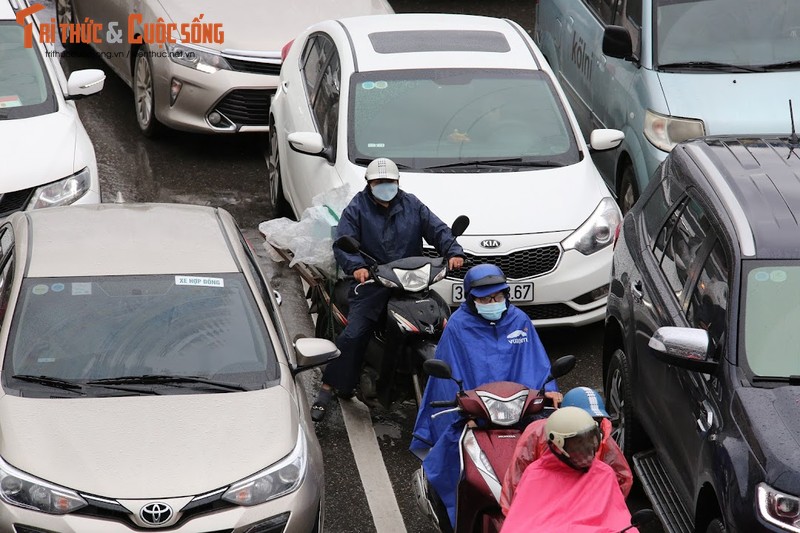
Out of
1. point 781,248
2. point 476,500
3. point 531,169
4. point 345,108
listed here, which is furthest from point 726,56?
point 476,500

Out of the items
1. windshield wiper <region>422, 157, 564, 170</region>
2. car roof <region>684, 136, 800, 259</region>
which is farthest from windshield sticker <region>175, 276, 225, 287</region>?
windshield wiper <region>422, 157, 564, 170</region>

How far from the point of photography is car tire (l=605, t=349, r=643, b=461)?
26.3ft

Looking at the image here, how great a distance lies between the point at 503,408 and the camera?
6910 millimetres

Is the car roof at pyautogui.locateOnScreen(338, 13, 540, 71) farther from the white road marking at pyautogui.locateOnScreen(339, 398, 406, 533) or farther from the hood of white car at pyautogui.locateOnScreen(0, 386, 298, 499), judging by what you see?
the hood of white car at pyautogui.locateOnScreen(0, 386, 298, 499)

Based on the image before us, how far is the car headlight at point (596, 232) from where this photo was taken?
984 cm

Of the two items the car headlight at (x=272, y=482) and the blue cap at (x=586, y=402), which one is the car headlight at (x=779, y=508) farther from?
the car headlight at (x=272, y=482)

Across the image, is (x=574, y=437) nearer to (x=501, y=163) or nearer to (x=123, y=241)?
(x=123, y=241)

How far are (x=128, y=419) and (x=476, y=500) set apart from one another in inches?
64.8

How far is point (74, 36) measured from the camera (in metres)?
15.9

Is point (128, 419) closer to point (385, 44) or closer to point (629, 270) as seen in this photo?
point (629, 270)

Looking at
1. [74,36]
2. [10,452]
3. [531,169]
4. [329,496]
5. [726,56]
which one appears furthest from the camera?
[74,36]

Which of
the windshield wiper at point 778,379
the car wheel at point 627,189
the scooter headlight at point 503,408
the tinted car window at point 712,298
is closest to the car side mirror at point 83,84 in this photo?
the car wheel at point 627,189

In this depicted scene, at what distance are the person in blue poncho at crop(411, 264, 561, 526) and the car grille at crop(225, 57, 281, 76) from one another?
241 inches

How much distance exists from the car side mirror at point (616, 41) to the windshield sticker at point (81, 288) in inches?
209
